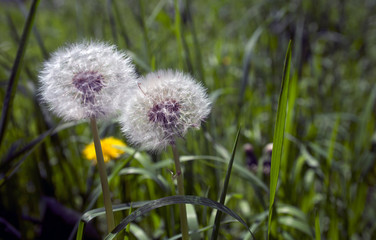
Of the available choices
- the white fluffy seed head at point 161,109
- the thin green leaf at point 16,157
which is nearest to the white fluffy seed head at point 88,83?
the white fluffy seed head at point 161,109

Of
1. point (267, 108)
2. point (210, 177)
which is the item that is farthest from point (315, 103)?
point (210, 177)

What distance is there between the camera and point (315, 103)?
2676mm

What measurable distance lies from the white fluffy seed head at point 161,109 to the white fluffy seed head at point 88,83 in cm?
4

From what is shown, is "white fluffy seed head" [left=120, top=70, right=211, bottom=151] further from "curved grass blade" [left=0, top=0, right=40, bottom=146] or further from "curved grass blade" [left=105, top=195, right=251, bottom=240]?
"curved grass blade" [left=0, top=0, right=40, bottom=146]

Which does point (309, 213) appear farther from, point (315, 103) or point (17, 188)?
point (17, 188)

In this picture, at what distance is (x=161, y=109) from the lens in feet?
2.95

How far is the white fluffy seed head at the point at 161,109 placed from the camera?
90cm

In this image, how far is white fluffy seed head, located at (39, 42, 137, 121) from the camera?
88 centimetres

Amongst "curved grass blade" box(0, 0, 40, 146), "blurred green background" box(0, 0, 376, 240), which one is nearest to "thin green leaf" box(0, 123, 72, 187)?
"blurred green background" box(0, 0, 376, 240)

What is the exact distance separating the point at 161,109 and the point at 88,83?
0.20 metres

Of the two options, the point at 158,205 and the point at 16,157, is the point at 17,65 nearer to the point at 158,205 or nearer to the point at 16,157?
the point at 16,157

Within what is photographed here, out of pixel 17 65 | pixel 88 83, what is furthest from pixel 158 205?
pixel 17 65

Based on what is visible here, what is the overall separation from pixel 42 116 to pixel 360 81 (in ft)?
8.61

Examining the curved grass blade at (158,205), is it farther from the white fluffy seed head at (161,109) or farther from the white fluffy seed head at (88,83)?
the white fluffy seed head at (88,83)
